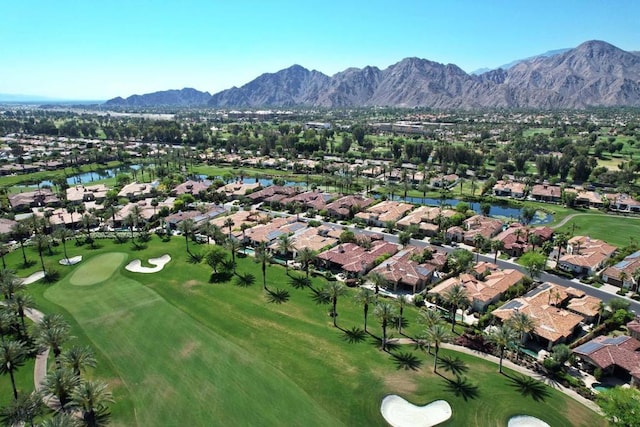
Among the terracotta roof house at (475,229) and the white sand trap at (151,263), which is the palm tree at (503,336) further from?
the white sand trap at (151,263)

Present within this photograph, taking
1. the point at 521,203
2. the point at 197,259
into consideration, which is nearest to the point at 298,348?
the point at 197,259

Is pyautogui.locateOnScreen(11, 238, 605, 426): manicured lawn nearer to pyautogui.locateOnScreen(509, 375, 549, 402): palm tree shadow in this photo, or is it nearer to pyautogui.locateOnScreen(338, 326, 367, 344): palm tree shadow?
pyautogui.locateOnScreen(509, 375, 549, 402): palm tree shadow

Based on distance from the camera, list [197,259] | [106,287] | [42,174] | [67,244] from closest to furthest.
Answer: [106,287] → [197,259] → [67,244] → [42,174]

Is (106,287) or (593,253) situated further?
(593,253)

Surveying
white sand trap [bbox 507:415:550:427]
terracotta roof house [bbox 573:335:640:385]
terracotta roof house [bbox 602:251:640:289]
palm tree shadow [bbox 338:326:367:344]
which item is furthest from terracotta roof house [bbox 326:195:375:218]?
white sand trap [bbox 507:415:550:427]

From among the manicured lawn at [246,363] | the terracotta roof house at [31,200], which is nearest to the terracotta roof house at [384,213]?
the manicured lawn at [246,363]

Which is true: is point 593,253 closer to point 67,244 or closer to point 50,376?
point 50,376

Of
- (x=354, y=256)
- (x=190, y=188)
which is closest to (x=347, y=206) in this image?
(x=354, y=256)
